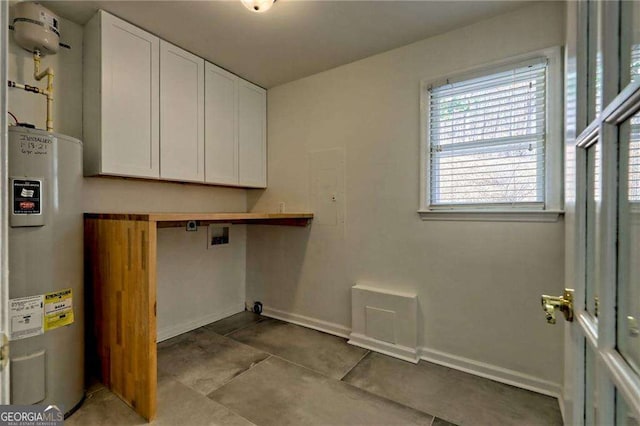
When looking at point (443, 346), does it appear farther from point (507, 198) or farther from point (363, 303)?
point (507, 198)

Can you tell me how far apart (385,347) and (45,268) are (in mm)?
2290

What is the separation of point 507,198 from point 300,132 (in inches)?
75.9

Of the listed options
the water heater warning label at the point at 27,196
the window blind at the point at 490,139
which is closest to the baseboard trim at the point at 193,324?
the water heater warning label at the point at 27,196

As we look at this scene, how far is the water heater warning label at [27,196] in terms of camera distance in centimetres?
142

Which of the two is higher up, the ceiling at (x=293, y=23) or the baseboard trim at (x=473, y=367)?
the ceiling at (x=293, y=23)

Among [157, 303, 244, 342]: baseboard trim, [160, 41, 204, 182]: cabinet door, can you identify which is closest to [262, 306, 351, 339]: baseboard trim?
[157, 303, 244, 342]: baseboard trim

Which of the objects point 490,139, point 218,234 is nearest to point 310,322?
point 218,234

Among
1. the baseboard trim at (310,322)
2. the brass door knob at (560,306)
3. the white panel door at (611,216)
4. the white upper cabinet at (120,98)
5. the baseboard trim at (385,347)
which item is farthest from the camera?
the baseboard trim at (310,322)

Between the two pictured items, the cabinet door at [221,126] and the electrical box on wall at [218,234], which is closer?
the cabinet door at [221,126]

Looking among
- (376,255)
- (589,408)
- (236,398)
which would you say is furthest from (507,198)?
(236,398)

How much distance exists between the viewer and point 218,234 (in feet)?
10.3

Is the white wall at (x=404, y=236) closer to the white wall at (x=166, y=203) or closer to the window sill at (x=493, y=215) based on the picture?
the window sill at (x=493, y=215)

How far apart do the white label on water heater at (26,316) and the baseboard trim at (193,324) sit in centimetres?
117

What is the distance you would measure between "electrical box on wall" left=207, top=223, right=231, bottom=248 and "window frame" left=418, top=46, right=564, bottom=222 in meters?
2.05
